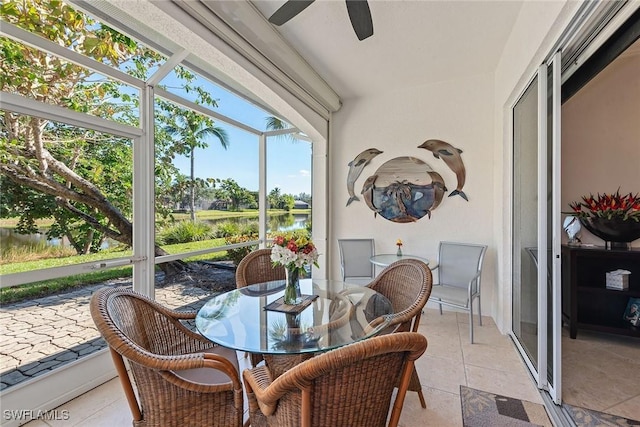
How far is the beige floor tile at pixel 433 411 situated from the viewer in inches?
68.1

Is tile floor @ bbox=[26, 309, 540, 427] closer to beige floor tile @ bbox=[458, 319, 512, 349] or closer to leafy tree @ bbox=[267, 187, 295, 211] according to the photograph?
beige floor tile @ bbox=[458, 319, 512, 349]

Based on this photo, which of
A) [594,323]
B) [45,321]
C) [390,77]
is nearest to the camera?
[45,321]

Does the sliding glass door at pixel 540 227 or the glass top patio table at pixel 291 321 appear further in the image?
the sliding glass door at pixel 540 227

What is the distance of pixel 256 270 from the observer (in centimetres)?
255

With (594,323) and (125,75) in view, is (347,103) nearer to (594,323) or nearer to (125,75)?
(125,75)

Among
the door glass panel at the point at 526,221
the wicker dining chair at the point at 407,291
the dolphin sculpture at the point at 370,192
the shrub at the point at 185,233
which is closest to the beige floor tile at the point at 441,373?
the wicker dining chair at the point at 407,291

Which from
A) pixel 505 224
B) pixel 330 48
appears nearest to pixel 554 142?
pixel 505 224

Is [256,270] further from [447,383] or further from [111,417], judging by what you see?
[447,383]

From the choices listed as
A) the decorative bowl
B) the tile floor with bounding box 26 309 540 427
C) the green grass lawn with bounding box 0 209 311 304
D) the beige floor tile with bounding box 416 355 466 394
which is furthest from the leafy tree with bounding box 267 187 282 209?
the decorative bowl

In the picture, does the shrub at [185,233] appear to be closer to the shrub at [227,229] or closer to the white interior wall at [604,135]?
the shrub at [227,229]

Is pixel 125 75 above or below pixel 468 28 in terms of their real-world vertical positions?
below

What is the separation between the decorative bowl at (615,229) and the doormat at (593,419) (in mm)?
1674

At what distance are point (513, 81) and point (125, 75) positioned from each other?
11.2 ft

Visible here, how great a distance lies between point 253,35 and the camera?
2.34 m
